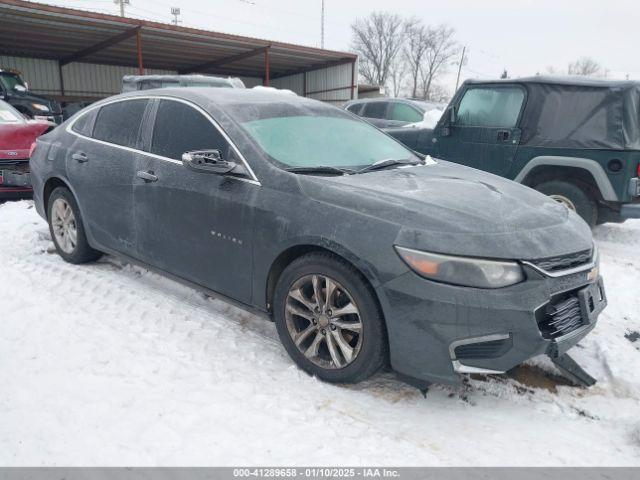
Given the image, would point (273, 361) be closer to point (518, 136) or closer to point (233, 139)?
point (233, 139)

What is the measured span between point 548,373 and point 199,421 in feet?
6.86

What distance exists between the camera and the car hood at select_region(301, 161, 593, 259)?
2.45 meters

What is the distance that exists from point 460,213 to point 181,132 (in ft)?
6.84

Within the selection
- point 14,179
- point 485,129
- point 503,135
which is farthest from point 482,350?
point 14,179

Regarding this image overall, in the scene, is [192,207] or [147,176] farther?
[147,176]

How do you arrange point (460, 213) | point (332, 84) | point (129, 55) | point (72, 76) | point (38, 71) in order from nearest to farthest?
point (460, 213), point (129, 55), point (38, 71), point (72, 76), point (332, 84)

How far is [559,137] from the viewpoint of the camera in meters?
5.81

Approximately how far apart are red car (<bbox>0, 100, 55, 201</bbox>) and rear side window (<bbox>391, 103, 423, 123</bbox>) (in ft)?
21.5

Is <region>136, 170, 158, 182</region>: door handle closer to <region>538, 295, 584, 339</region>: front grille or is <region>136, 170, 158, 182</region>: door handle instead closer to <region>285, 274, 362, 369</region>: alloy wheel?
<region>285, 274, 362, 369</region>: alloy wheel

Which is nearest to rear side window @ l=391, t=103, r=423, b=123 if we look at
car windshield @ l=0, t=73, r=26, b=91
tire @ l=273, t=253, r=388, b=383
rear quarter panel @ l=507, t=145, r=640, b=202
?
rear quarter panel @ l=507, t=145, r=640, b=202

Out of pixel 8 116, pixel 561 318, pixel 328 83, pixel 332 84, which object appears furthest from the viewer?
pixel 328 83

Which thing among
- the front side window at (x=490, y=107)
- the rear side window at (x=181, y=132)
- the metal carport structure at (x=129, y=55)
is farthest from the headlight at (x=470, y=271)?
the metal carport structure at (x=129, y=55)

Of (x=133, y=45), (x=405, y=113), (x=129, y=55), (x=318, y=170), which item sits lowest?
(x=318, y=170)

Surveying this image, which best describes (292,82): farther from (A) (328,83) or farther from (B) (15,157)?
(B) (15,157)
